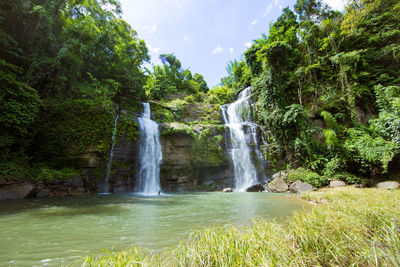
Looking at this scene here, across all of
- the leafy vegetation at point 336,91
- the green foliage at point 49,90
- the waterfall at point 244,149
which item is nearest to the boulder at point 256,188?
the waterfall at point 244,149

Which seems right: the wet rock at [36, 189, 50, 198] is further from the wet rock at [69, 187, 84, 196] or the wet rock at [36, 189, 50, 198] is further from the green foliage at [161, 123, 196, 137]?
the green foliage at [161, 123, 196, 137]

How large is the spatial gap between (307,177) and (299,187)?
966 mm

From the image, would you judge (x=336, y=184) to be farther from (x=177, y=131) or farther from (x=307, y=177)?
(x=177, y=131)

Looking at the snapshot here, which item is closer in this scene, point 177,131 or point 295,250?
point 295,250

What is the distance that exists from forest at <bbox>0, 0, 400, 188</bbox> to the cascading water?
1.07 meters

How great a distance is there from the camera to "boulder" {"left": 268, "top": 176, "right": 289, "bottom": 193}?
12.4m

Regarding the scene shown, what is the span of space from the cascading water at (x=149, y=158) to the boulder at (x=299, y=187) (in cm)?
991

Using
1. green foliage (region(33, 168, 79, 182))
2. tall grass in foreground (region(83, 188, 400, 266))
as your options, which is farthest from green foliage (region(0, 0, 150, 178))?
tall grass in foreground (region(83, 188, 400, 266))

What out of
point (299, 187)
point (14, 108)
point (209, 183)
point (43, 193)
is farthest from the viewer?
point (209, 183)

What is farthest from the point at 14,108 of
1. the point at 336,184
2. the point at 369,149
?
the point at 369,149

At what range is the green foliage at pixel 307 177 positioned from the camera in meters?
10.9

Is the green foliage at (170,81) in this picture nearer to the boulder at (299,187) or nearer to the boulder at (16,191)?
the boulder at (16,191)

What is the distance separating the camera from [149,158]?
46.3 ft

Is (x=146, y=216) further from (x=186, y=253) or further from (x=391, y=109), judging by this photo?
(x=391, y=109)
